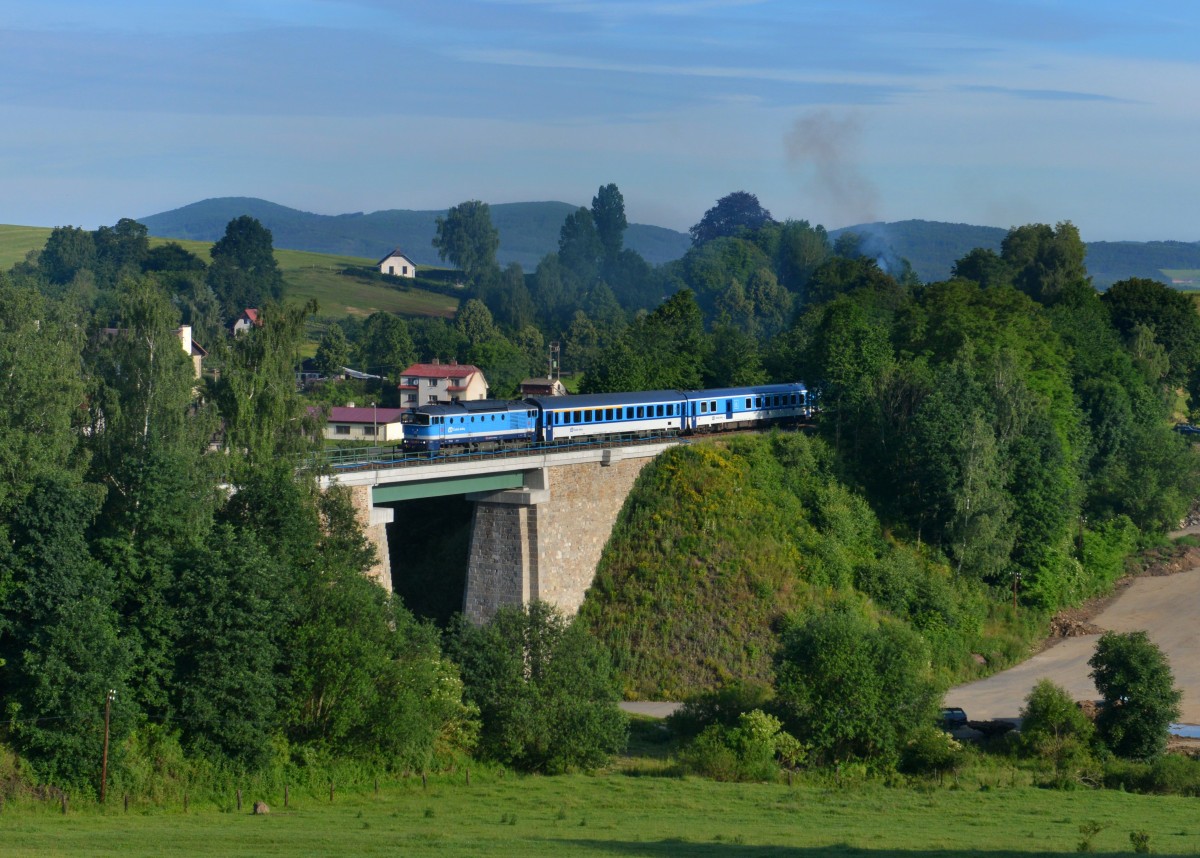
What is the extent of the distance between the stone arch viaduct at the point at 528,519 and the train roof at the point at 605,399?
3102 mm

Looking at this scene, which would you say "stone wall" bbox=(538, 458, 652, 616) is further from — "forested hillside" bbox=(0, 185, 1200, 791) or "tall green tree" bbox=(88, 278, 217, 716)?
"tall green tree" bbox=(88, 278, 217, 716)

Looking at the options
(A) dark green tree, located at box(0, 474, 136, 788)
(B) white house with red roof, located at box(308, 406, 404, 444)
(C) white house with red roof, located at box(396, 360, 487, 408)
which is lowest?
(A) dark green tree, located at box(0, 474, 136, 788)

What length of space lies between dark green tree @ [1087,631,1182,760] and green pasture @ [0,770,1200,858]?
5.79 metres

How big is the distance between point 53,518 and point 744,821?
21.4 metres

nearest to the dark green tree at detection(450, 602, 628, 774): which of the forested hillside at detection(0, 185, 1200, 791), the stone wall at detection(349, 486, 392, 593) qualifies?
the forested hillside at detection(0, 185, 1200, 791)

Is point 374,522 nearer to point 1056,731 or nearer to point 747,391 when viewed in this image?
point 1056,731

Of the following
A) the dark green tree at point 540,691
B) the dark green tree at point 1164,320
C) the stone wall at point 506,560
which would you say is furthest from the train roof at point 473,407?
the dark green tree at point 1164,320

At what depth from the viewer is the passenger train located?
205 feet

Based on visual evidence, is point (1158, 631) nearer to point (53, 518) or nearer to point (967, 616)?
point (967, 616)

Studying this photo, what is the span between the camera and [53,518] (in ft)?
140

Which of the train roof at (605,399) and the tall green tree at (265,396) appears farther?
the train roof at (605,399)

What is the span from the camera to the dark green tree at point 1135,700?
53.5 m

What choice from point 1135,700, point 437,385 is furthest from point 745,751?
point 437,385

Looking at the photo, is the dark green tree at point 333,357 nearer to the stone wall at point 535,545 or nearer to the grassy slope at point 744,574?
the grassy slope at point 744,574
